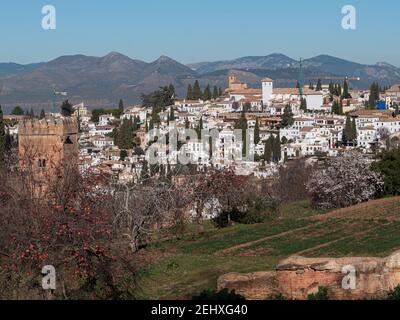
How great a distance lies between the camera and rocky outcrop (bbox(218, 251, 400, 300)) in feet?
34.0

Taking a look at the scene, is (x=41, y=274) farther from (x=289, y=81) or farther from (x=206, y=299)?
(x=289, y=81)

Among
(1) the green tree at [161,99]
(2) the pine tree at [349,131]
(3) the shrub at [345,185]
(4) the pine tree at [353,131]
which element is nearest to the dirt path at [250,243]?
(3) the shrub at [345,185]

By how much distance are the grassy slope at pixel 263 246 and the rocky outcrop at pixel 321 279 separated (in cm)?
128

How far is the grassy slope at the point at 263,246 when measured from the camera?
45.1 feet

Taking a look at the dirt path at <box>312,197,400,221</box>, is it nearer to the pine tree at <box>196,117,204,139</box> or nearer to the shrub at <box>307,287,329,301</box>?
the shrub at <box>307,287,329,301</box>

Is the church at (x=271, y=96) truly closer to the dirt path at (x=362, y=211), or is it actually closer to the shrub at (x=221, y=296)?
the dirt path at (x=362, y=211)

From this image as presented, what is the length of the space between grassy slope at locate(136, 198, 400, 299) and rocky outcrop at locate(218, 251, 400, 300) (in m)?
1.28

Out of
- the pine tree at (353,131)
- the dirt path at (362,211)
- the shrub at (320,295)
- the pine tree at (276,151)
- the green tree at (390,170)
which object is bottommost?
the pine tree at (276,151)

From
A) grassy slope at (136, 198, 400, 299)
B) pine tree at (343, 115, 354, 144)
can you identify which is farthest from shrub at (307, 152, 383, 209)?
pine tree at (343, 115, 354, 144)

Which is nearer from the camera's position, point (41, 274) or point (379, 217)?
point (41, 274)

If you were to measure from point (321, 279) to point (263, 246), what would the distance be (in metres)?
8.28

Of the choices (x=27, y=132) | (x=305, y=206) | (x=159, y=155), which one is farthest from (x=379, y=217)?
(x=159, y=155)
